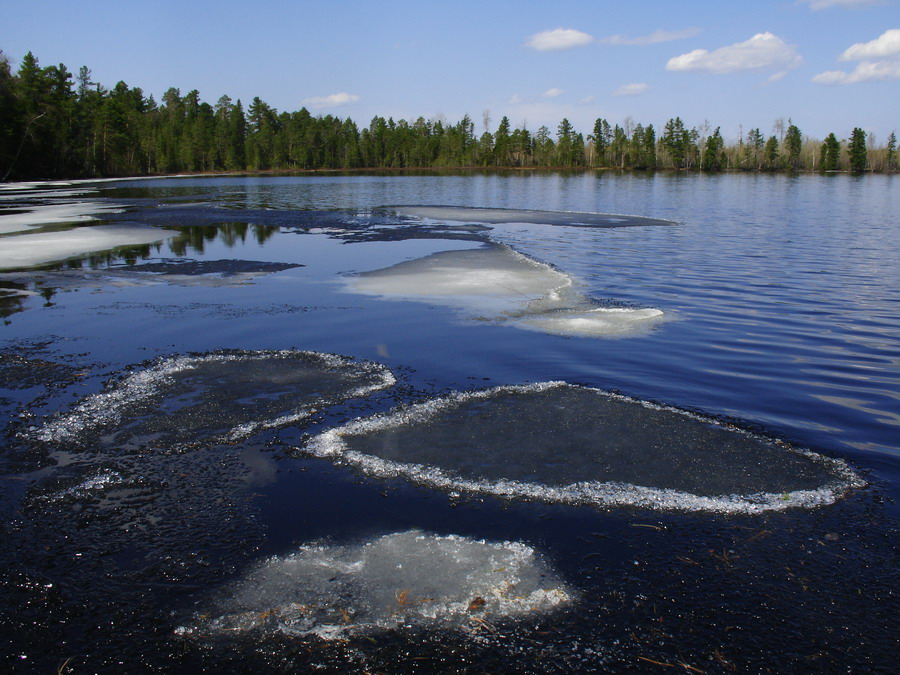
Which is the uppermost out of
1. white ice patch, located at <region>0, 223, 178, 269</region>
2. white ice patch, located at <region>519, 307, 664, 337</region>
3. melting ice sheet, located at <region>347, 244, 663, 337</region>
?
white ice patch, located at <region>0, 223, 178, 269</region>

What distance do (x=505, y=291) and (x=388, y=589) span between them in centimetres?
925

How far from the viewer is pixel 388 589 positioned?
3668mm

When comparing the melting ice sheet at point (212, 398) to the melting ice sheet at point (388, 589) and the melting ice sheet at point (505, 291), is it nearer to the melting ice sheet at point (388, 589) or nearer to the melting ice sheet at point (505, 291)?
the melting ice sheet at point (388, 589)

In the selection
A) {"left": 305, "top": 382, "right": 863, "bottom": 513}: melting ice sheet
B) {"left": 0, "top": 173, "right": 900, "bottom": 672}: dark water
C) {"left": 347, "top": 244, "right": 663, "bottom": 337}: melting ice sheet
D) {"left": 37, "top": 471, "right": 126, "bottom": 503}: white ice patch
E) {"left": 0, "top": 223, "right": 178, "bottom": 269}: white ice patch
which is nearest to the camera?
{"left": 0, "top": 173, "right": 900, "bottom": 672}: dark water

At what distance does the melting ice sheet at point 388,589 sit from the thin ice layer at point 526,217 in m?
23.2

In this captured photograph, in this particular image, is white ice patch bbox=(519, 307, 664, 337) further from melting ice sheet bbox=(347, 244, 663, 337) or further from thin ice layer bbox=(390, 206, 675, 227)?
thin ice layer bbox=(390, 206, 675, 227)

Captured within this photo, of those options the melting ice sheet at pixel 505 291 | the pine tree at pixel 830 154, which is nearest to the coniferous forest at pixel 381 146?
the pine tree at pixel 830 154

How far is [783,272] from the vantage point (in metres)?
15.2

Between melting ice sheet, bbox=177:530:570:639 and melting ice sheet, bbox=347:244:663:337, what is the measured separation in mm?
5921

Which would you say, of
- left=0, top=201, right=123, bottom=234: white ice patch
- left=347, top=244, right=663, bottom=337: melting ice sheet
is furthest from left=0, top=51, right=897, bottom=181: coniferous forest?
left=347, top=244, right=663, bottom=337: melting ice sheet

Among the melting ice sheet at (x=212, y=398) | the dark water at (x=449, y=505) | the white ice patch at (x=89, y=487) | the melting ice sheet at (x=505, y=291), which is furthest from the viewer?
the melting ice sheet at (x=505, y=291)

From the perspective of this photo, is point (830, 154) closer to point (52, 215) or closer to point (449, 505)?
point (52, 215)

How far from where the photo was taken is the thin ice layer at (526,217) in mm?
26930

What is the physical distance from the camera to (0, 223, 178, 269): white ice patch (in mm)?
16766
